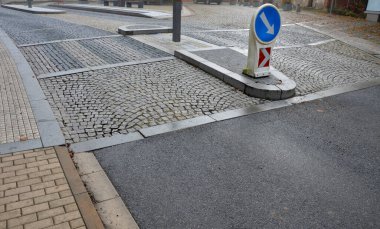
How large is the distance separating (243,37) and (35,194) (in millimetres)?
10542

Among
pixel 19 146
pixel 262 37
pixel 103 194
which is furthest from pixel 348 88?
pixel 19 146

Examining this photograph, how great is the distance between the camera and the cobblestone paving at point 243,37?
11422 millimetres

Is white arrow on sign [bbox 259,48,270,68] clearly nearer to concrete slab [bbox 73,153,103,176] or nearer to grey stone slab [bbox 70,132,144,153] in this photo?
grey stone slab [bbox 70,132,144,153]

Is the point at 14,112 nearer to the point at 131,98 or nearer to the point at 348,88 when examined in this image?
the point at 131,98

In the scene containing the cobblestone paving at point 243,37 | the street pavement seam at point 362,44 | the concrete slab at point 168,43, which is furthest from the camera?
the cobblestone paving at point 243,37

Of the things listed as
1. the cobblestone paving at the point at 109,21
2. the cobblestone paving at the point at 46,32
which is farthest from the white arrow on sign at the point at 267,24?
the cobblestone paving at the point at 109,21

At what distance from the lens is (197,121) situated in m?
5.25

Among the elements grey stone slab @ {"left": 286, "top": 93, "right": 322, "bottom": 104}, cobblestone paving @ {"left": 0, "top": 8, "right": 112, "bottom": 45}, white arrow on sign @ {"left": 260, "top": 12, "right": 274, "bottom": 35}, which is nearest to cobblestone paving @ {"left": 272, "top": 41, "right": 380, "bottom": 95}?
grey stone slab @ {"left": 286, "top": 93, "right": 322, "bottom": 104}

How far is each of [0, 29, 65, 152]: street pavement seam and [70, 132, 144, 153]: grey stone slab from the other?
0.21 meters

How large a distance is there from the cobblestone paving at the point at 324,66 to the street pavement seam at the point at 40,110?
4.56 meters

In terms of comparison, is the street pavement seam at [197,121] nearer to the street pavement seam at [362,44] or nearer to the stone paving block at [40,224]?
the stone paving block at [40,224]

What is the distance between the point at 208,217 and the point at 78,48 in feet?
24.4

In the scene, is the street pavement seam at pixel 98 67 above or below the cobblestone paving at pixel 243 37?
below

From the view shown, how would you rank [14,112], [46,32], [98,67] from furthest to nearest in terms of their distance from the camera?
[46,32], [98,67], [14,112]
